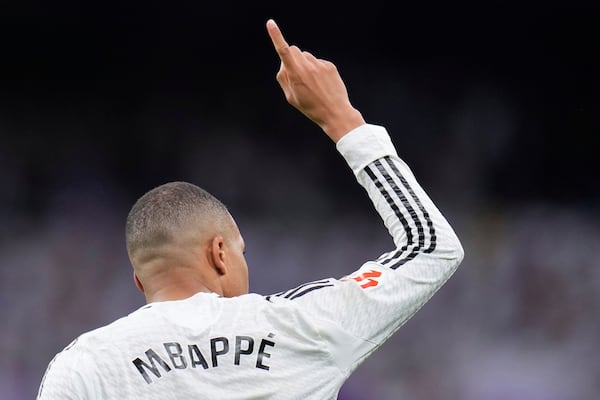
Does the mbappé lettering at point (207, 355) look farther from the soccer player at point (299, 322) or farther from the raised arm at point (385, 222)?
the raised arm at point (385, 222)

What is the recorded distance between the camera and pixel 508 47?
8836 mm

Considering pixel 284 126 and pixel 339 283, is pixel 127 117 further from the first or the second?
pixel 339 283

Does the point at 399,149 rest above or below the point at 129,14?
below

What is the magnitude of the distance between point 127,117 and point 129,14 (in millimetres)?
1174

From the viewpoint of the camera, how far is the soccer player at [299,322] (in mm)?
1840

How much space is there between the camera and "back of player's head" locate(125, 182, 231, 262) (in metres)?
2.08

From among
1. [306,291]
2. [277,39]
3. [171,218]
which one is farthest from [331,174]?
[277,39]

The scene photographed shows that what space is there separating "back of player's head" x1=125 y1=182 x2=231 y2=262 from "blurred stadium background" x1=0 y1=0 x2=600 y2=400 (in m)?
6.76

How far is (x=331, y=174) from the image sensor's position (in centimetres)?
949

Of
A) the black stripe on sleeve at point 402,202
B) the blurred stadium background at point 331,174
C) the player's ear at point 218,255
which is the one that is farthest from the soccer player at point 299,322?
the blurred stadium background at point 331,174

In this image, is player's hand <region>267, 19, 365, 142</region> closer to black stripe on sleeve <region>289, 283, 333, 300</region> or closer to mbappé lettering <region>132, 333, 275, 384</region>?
black stripe on sleeve <region>289, 283, 333, 300</region>

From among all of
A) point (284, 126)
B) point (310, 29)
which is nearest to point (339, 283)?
point (310, 29)

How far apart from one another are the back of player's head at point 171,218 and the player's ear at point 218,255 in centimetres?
3

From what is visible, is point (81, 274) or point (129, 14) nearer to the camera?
point (129, 14)
